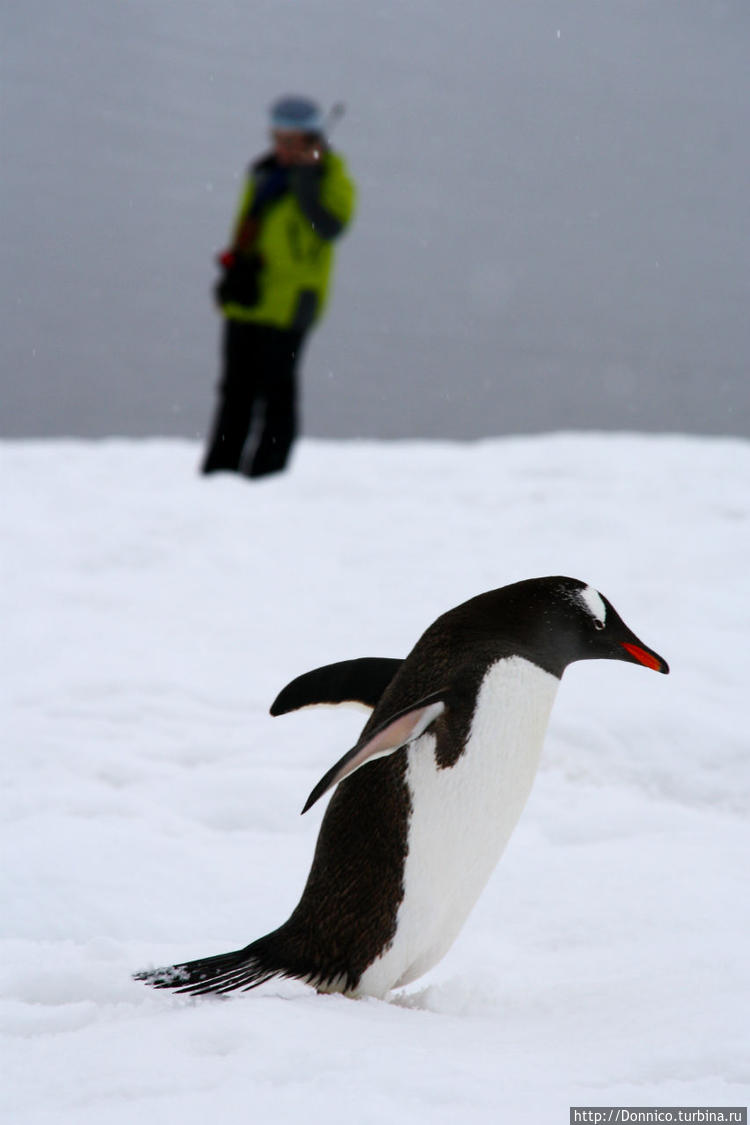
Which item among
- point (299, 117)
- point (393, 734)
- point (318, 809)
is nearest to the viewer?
point (393, 734)

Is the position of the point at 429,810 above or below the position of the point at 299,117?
below

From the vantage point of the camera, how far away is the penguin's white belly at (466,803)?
1.26 metres

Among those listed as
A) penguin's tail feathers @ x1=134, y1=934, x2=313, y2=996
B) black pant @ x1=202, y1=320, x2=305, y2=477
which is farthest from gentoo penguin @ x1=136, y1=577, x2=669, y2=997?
black pant @ x1=202, y1=320, x2=305, y2=477

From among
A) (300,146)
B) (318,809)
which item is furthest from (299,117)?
(318,809)

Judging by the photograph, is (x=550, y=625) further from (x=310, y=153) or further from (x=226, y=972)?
(x=310, y=153)

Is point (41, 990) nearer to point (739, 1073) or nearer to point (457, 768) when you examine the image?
point (457, 768)

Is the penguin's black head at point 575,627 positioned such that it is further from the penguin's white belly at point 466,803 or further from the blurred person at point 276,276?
the blurred person at point 276,276

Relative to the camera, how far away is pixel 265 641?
10.4ft

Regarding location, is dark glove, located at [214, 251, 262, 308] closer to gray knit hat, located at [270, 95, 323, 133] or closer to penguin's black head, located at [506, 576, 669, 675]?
gray knit hat, located at [270, 95, 323, 133]

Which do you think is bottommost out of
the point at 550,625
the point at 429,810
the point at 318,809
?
the point at 318,809

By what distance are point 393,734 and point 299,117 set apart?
12.9 ft

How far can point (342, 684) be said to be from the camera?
1404 mm

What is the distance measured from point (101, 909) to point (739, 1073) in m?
0.89

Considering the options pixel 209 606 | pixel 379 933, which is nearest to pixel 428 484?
pixel 209 606
